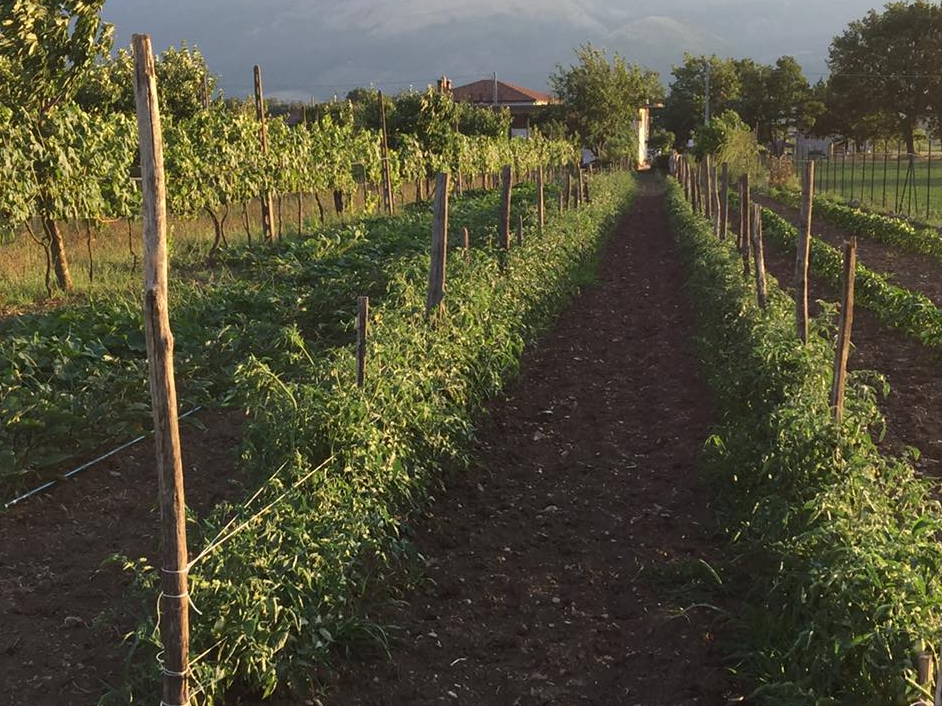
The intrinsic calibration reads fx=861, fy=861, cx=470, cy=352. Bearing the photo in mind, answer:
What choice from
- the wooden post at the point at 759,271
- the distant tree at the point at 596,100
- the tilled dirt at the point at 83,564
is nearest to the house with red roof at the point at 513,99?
the distant tree at the point at 596,100

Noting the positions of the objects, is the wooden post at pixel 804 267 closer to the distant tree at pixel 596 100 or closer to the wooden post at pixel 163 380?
the wooden post at pixel 163 380

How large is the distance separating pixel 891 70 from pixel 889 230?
173 feet

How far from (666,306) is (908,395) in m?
4.83

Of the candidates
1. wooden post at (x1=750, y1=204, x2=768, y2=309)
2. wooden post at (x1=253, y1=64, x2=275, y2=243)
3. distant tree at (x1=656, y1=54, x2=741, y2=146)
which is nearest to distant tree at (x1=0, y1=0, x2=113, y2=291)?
wooden post at (x1=253, y1=64, x2=275, y2=243)

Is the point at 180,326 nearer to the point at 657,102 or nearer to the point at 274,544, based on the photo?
the point at 274,544

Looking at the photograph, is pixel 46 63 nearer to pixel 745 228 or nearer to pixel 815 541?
pixel 745 228

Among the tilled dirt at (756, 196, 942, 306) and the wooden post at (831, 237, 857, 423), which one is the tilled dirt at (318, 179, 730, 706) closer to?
the wooden post at (831, 237, 857, 423)

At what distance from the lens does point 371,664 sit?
3881mm

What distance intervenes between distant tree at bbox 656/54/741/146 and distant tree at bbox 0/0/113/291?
65387 mm

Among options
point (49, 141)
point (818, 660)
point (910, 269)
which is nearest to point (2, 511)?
point (818, 660)

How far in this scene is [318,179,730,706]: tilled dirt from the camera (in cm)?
385

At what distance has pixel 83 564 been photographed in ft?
14.9

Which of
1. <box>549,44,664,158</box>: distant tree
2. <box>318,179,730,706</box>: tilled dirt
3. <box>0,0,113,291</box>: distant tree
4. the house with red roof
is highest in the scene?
the house with red roof

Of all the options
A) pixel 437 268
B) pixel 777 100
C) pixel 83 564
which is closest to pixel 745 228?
pixel 437 268
